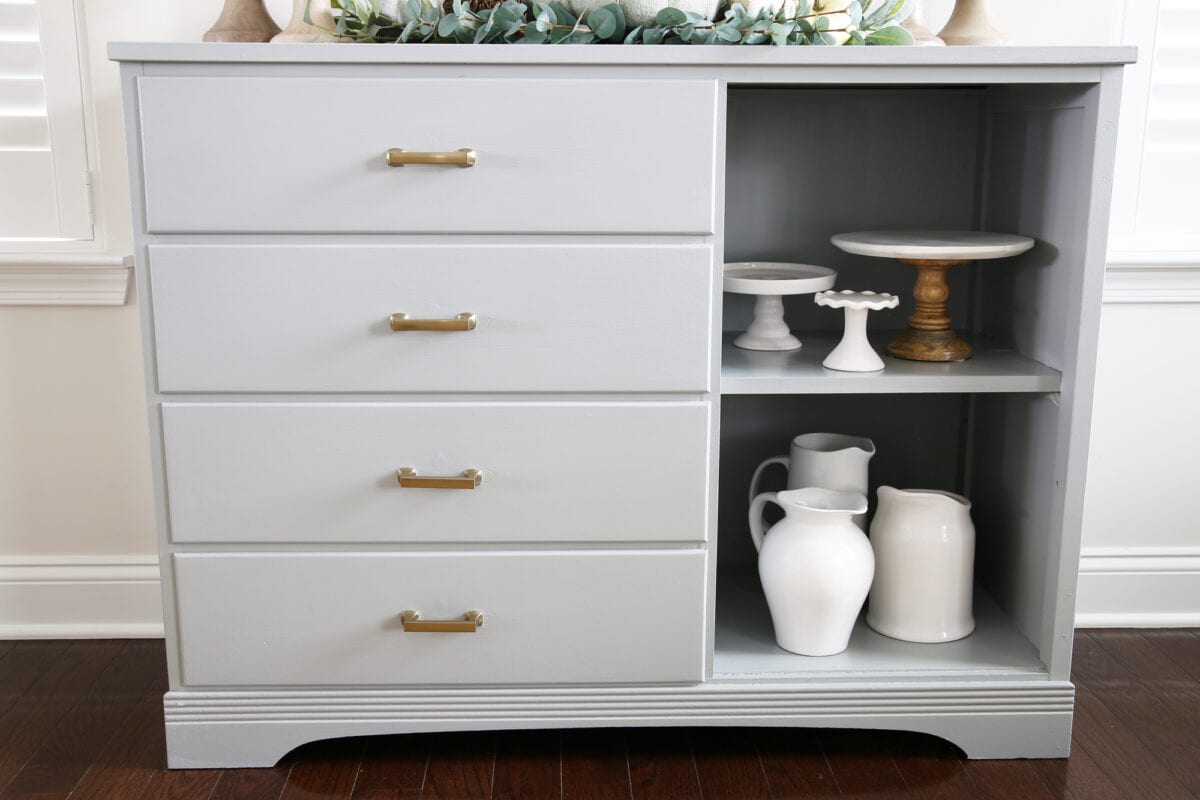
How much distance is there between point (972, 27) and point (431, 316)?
0.84 meters

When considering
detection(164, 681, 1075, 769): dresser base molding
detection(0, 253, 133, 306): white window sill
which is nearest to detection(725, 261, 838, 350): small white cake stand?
detection(164, 681, 1075, 769): dresser base molding

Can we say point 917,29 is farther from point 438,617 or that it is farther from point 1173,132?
point 438,617

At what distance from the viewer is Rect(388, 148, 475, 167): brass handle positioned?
1.29 metres

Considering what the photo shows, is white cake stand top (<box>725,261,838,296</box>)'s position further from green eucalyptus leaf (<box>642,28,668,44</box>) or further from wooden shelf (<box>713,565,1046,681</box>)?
wooden shelf (<box>713,565,1046,681</box>)

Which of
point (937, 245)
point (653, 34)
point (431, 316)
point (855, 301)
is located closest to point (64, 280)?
point (431, 316)

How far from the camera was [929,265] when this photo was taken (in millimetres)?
1543

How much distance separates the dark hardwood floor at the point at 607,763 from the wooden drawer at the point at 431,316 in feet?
1.70

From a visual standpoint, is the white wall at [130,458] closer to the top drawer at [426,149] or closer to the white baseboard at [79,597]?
the white baseboard at [79,597]

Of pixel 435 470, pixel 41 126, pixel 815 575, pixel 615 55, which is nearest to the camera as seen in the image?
pixel 615 55

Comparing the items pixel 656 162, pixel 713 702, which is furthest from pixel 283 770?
pixel 656 162

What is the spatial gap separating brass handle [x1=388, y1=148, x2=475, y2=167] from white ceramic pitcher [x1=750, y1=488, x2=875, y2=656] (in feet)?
2.08

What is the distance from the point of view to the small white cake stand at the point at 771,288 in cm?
152

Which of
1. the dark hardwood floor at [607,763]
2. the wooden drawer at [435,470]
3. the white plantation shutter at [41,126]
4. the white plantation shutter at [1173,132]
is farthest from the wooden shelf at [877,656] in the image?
the white plantation shutter at [41,126]

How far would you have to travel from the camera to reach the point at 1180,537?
194 centimetres
